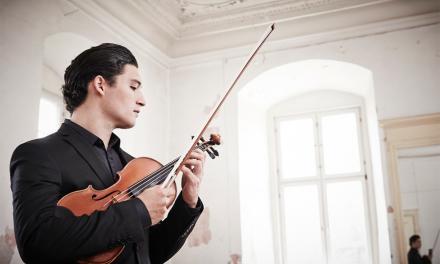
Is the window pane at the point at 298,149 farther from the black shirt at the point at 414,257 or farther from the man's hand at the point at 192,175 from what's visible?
the man's hand at the point at 192,175

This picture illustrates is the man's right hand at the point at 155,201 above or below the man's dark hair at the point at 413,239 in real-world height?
above

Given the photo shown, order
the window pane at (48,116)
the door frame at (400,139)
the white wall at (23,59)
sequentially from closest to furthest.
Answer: the white wall at (23,59) → the window pane at (48,116) → the door frame at (400,139)

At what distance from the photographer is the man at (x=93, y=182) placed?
109 cm

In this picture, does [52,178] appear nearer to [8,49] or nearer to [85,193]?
[85,193]

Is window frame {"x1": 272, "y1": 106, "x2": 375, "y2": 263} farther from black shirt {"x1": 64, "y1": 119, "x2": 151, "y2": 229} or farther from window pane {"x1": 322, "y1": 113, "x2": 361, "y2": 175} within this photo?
black shirt {"x1": 64, "y1": 119, "x2": 151, "y2": 229}

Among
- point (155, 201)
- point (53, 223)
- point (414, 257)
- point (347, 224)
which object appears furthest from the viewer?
point (347, 224)

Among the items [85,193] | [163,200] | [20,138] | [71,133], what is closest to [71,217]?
[85,193]

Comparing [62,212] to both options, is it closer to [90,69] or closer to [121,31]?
[90,69]

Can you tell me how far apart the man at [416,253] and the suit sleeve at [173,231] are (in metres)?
2.57

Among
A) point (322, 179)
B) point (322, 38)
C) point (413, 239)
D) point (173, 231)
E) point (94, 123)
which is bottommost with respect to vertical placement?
point (413, 239)

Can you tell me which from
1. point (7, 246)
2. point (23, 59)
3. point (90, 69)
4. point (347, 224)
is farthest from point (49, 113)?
point (347, 224)

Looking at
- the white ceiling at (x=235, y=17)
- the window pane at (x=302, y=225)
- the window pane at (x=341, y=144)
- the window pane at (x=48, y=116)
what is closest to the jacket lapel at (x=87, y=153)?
the window pane at (x=48, y=116)

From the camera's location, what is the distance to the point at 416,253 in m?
3.49

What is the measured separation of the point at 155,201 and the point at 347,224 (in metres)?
3.57
